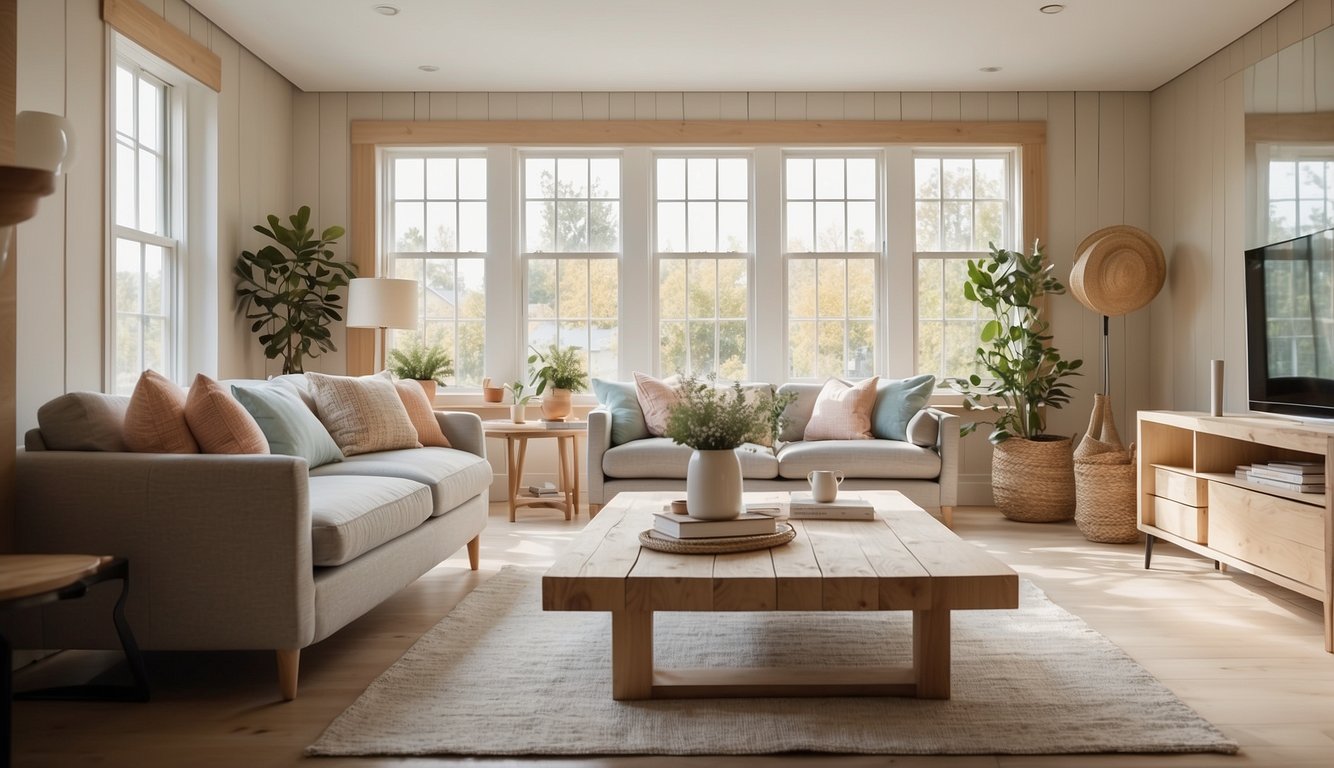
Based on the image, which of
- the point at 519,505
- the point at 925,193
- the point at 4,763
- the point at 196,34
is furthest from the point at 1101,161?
the point at 4,763

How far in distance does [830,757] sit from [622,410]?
3.30m

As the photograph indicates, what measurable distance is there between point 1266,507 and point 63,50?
4.79m

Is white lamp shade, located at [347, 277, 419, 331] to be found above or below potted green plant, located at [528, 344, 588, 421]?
above

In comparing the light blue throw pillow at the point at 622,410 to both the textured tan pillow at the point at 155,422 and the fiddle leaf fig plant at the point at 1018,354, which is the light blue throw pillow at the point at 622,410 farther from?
the textured tan pillow at the point at 155,422

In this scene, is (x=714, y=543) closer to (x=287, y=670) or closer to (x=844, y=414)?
(x=287, y=670)

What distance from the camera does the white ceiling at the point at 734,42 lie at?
4582mm

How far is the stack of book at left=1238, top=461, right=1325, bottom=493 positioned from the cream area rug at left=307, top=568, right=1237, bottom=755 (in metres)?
0.95

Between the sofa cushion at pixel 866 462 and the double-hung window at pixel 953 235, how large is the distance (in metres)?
1.33

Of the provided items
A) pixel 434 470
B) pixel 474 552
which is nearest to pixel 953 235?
pixel 474 552

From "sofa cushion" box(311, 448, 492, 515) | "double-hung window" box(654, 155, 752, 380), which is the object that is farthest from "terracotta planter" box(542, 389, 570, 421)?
"sofa cushion" box(311, 448, 492, 515)

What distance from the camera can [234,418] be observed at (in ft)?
9.70

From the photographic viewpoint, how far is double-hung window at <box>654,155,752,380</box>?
20.2 feet

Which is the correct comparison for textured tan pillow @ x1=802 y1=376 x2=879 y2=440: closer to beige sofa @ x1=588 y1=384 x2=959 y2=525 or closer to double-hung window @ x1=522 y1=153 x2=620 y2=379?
beige sofa @ x1=588 y1=384 x2=959 y2=525

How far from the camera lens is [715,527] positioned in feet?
8.77
